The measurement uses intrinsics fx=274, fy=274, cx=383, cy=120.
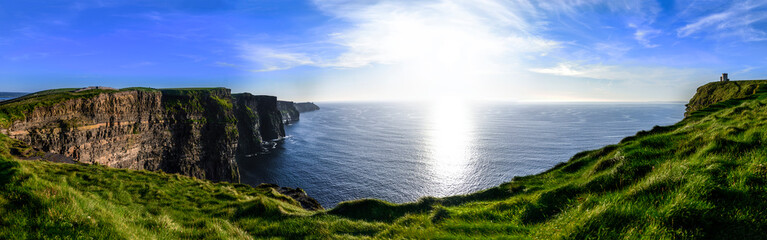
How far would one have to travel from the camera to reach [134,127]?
58656 mm

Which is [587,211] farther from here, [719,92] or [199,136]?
[199,136]

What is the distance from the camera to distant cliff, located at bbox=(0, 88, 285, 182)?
4238cm

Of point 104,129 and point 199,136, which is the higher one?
point 104,129

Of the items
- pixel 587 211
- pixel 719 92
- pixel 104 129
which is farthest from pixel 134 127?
pixel 719 92

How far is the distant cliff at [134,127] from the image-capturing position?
42375mm

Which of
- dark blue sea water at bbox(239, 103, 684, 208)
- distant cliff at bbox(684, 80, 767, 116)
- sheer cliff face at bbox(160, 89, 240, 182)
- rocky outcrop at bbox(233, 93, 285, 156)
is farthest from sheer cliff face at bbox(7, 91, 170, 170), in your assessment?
distant cliff at bbox(684, 80, 767, 116)

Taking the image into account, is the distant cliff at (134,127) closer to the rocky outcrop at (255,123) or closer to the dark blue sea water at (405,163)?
the dark blue sea water at (405,163)

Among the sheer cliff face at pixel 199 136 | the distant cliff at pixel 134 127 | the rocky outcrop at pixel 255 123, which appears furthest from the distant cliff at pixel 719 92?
the rocky outcrop at pixel 255 123

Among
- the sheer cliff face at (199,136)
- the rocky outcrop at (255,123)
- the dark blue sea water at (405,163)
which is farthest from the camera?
the rocky outcrop at (255,123)

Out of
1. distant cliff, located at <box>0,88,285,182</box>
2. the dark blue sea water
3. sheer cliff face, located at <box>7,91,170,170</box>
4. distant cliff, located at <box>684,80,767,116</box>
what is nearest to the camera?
sheer cliff face, located at <box>7,91,170,170</box>

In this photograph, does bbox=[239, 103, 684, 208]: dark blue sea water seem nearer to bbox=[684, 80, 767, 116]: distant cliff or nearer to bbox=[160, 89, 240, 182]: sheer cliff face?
bbox=[160, 89, 240, 182]: sheer cliff face

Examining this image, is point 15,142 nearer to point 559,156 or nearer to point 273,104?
point 559,156

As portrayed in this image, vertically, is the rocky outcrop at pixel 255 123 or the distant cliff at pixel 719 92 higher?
the distant cliff at pixel 719 92

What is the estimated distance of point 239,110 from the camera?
113812mm
